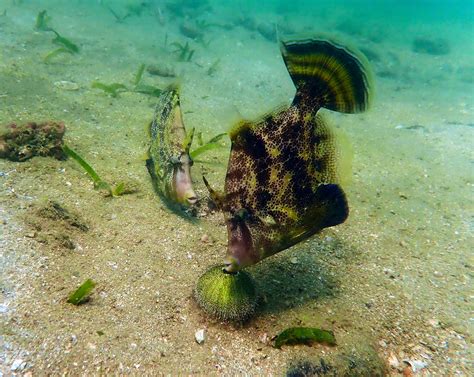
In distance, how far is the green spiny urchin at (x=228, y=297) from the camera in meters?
2.31

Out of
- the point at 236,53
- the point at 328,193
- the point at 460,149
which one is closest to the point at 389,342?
the point at 328,193

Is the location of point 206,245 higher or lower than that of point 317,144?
lower

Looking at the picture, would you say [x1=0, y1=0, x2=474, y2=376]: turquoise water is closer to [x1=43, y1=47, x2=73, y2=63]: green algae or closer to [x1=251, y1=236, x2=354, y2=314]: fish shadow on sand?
[x1=251, y1=236, x2=354, y2=314]: fish shadow on sand

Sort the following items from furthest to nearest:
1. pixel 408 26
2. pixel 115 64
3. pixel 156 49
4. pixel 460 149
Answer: pixel 408 26 < pixel 156 49 < pixel 115 64 < pixel 460 149

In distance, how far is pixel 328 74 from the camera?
2.47 meters

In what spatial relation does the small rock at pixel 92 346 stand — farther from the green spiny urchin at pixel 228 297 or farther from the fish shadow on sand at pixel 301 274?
the fish shadow on sand at pixel 301 274

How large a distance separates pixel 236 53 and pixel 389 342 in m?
12.9

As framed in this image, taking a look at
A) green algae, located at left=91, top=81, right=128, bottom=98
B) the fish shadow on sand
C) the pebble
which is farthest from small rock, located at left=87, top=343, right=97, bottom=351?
the pebble

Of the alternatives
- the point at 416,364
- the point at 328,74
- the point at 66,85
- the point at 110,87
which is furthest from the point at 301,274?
the point at 66,85

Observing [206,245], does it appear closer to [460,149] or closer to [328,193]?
[328,193]

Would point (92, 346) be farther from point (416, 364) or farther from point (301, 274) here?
point (416, 364)

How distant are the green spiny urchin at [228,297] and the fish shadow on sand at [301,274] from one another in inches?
8.2

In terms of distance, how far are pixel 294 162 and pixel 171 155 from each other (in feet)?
5.60

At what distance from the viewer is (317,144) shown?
254cm
